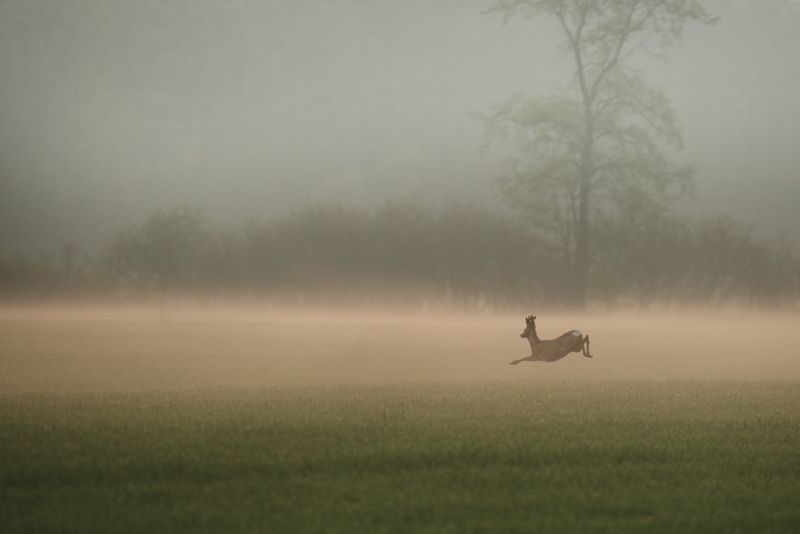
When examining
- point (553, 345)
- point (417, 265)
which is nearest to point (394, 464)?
point (553, 345)

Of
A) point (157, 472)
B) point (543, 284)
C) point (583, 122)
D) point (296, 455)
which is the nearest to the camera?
point (157, 472)

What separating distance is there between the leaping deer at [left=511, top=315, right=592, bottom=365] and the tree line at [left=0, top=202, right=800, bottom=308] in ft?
20.1

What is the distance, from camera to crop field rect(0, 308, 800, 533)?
10.6 feet

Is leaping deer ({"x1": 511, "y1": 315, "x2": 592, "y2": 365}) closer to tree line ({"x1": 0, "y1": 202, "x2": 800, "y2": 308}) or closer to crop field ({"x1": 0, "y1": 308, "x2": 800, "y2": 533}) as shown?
crop field ({"x1": 0, "y1": 308, "x2": 800, "y2": 533})

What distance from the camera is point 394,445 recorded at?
4336mm

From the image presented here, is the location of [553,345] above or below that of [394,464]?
above

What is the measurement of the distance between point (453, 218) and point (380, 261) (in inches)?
74.6

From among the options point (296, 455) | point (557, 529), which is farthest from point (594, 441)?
point (296, 455)

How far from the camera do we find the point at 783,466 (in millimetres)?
4074

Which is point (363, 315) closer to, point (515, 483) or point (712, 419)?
point (712, 419)

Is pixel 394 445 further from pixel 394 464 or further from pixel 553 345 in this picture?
pixel 553 345

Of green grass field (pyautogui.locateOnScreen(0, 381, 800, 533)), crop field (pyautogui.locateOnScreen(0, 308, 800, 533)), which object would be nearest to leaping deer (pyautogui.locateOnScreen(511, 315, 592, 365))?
crop field (pyautogui.locateOnScreen(0, 308, 800, 533))

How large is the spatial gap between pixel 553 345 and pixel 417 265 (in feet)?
22.5

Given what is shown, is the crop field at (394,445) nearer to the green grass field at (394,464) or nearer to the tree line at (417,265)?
the green grass field at (394,464)
